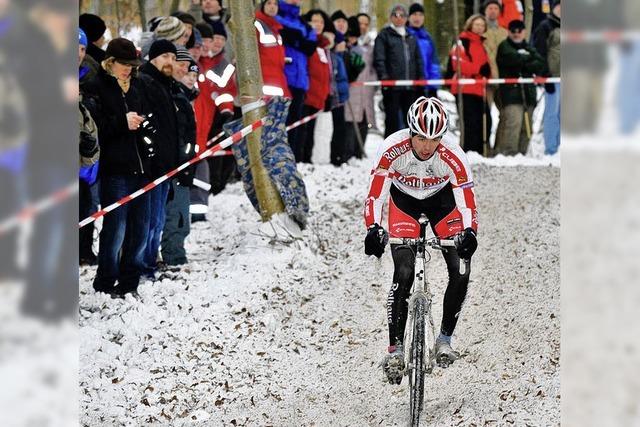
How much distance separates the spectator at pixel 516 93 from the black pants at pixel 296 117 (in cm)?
181

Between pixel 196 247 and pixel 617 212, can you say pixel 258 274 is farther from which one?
pixel 617 212

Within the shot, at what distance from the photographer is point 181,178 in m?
7.38

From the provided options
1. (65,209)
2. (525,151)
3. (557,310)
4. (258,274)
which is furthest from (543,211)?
(65,209)

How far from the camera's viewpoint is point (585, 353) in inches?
192

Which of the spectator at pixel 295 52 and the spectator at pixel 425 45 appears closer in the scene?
the spectator at pixel 295 52

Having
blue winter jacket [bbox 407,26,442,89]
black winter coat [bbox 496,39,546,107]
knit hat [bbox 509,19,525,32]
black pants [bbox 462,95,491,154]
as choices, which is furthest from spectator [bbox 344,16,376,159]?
knit hat [bbox 509,19,525,32]

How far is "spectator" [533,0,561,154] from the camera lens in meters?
8.65

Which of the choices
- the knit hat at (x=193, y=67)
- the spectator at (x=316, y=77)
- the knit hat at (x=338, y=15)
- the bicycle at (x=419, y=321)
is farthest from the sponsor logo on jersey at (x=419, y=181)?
the knit hat at (x=338, y=15)

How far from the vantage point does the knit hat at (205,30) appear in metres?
7.83

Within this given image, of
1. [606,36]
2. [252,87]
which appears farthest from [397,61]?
[606,36]

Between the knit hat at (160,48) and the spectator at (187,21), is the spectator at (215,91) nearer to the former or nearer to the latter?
the spectator at (187,21)

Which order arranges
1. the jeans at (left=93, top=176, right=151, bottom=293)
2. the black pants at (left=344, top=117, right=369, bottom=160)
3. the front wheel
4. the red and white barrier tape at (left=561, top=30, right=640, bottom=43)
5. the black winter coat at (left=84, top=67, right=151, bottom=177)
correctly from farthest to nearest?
the black pants at (left=344, top=117, right=369, bottom=160) < the jeans at (left=93, top=176, right=151, bottom=293) < the black winter coat at (left=84, top=67, right=151, bottom=177) < the front wheel < the red and white barrier tape at (left=561, top=30, right=640, bottom=43)

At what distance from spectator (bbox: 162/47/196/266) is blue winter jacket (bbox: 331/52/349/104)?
234 centimetres

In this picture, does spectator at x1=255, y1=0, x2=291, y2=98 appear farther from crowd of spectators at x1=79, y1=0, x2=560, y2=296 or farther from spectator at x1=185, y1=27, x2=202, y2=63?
spectator at x1=185, y1=27, x2=202, y2=63
